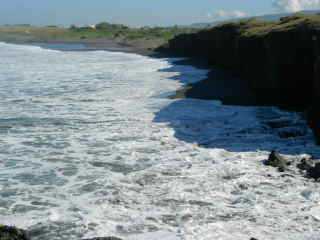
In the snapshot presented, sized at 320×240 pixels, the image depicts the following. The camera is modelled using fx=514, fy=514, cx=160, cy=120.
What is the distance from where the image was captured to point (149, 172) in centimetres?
1334

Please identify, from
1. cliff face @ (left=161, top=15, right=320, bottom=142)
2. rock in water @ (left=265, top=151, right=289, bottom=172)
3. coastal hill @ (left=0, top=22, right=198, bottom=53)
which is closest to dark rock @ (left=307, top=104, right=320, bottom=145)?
cliff face @ (left=161, top=15, right=320, bottom=142)

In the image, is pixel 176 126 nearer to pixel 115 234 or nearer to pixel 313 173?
pixel 313 173

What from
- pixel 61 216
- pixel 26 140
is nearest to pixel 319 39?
pixel 26 140

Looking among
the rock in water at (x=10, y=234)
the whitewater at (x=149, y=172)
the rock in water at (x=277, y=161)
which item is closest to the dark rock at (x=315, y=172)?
the whitewater at (x=149, y=172)

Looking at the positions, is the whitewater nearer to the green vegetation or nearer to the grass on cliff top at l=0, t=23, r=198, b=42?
the green vegetation

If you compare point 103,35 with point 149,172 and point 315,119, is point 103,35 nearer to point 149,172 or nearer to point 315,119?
point 315,119

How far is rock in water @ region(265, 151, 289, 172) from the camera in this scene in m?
13.5

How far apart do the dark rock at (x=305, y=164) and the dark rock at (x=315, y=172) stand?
17 centimetres

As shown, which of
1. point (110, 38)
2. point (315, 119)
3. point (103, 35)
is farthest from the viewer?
point (103, 35)

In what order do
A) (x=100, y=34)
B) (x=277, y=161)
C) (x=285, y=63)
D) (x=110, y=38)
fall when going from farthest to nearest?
(x=100, y=34)
(x=110, y=38)
(x=285, y=63)
(x=277, y=161)

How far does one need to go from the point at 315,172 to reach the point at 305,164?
0.70m

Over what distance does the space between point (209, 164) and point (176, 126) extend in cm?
541

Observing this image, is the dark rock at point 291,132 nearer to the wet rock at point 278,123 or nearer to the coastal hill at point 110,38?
the wet rock at point 278,123

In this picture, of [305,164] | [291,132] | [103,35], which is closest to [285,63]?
[291,132]
